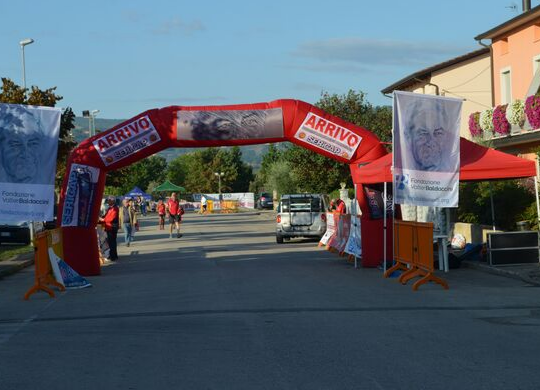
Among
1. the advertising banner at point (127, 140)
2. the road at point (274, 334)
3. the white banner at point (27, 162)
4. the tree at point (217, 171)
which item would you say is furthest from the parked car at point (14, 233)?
the tree at point (217, 171)

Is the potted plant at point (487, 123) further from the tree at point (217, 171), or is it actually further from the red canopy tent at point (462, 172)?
the tree at point (217, 171)

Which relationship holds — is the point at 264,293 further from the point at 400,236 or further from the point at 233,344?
the point at 233,344

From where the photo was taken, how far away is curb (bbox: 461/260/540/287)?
15531 millimetres

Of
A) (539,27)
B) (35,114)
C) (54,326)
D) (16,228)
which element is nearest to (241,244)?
(16,228)

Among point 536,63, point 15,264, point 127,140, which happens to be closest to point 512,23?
point 536,63

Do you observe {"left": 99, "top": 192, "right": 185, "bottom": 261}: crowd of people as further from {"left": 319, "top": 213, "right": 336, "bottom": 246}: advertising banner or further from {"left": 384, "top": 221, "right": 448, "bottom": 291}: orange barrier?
{"left": 384, "top": 221, "right": 448, "bottom": 291}: orange barrier

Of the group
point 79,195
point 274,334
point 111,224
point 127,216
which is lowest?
point 274,334

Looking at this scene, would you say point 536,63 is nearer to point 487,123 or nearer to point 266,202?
point 487,123

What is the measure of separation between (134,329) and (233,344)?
6.21ft

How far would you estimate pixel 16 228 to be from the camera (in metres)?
31.1

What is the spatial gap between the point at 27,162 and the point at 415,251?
7416mm

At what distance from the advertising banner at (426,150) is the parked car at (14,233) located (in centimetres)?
1870

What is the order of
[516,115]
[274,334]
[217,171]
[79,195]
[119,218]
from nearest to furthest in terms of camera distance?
[274,334], [79,195], [516,115], [119,218], [217,171]

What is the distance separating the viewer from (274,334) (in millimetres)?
9961
